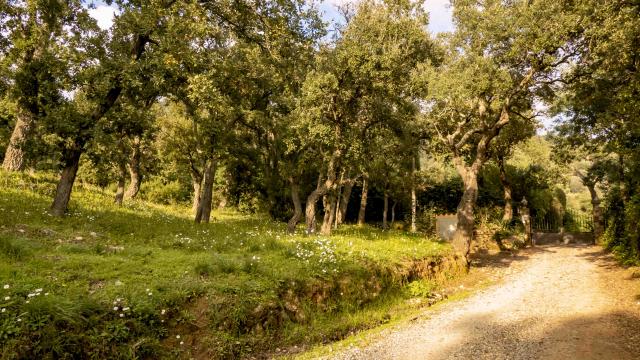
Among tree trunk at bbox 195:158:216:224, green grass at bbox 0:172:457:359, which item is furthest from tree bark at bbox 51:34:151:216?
tree trunk at bbox 195:158:216:224

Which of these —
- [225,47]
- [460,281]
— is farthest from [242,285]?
[225,47]

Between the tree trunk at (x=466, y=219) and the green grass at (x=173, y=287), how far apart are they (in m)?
4.78

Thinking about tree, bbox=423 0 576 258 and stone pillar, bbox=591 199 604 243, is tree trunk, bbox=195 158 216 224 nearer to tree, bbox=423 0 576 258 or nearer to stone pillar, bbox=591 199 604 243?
tree, bbox=423 0 576 258

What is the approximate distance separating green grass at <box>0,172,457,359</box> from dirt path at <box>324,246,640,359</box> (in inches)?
68.6

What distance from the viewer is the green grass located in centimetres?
689

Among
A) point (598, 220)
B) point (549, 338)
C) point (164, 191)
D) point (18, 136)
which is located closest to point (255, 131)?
point (18, 136)

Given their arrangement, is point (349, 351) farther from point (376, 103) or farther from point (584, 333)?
point (376, 103)

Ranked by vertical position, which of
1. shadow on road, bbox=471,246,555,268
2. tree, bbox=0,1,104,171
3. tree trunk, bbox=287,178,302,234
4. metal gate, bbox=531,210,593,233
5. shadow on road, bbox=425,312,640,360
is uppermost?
tree, bbox=0,1,104,171

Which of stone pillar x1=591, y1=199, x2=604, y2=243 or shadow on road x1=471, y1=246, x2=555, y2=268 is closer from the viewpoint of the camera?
shadow on road x1=471, y1=246, x2=555, y2=268

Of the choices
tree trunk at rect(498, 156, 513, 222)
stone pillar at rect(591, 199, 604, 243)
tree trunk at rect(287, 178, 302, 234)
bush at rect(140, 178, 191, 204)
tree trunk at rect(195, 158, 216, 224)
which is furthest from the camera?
bush at rect(140, 178, 191, 204)

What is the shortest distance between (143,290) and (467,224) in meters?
16.2

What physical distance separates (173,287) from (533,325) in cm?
955

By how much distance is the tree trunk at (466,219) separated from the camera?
19.1m

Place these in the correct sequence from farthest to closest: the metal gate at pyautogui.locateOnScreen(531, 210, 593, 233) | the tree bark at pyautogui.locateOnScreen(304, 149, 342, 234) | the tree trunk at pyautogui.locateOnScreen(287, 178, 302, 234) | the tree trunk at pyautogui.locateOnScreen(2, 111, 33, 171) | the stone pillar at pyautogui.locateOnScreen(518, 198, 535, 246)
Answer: the metal gate at pyautogui.locateOnScreen(531, 210, 593, 233)
the stone pillar at pyautogui.locateOnScreen(518, 198, 535, 246)
the tree trunk at pyautogui.locateOnScreen(287, 178, 302, 234)
the tree trunk at pyautogui.locateOnScreen(2, 111, 33, 171)
the tree bark at pyautogui.locateOnScreen(304, 149, 342, 234)
